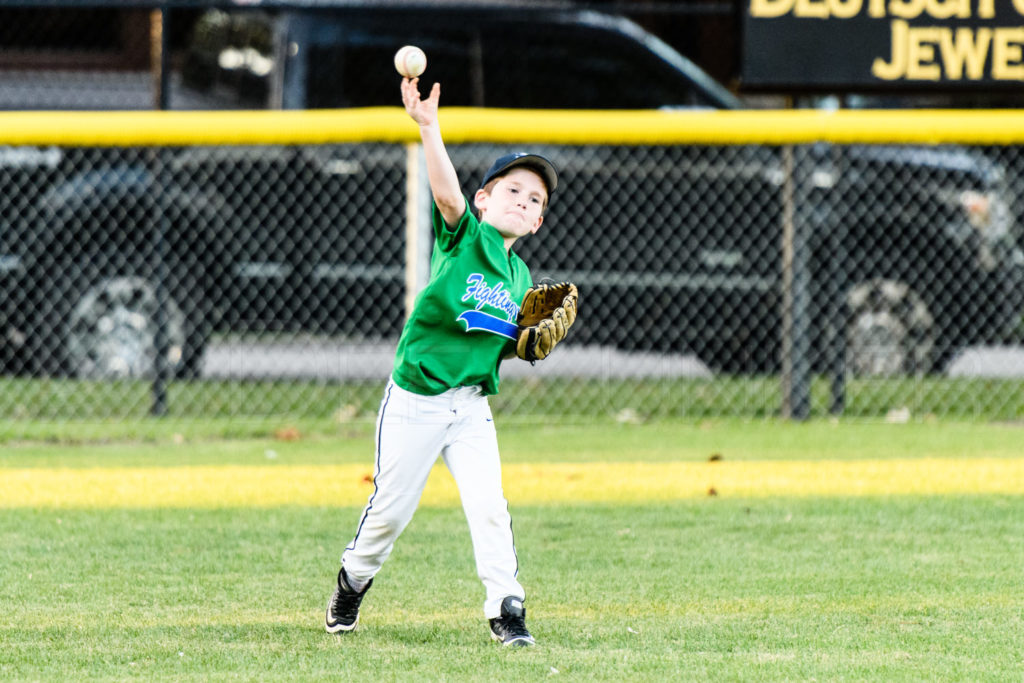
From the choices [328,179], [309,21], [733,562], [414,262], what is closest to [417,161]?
[414,262]

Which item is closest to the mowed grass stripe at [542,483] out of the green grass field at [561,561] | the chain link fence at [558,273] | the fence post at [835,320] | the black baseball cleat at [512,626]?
the green grass field at [561,561]

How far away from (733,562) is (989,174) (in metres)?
4.71

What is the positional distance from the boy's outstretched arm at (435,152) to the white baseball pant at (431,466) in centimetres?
41

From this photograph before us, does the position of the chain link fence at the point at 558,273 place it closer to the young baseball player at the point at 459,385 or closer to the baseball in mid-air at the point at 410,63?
the young baseball player at the point at 459,385

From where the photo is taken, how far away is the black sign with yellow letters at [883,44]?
6613mm

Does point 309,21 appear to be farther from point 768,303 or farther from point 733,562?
point 733,562

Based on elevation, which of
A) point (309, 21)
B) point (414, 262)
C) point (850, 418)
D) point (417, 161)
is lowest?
point (850, 418)

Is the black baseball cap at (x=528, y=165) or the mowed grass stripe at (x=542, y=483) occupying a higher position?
the black baseball cap at (x=528, y=165)

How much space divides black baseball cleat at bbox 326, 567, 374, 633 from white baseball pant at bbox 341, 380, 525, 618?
3 cm

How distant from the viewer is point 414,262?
6094mm

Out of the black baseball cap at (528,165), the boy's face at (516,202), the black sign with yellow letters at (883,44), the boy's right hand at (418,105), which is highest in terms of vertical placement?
the black sign with yellow letters at (883,44)

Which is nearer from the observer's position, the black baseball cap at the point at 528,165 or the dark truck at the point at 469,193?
the black baseball cap at the point at 528,165

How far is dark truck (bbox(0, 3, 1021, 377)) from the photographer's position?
24.0ft

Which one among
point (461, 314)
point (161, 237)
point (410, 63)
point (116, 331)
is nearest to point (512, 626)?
point (461, 314)
